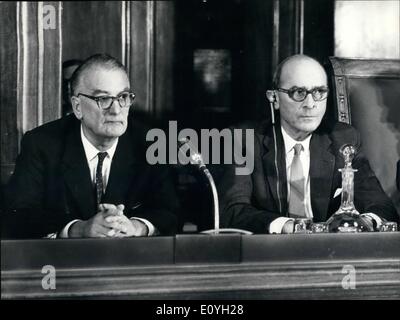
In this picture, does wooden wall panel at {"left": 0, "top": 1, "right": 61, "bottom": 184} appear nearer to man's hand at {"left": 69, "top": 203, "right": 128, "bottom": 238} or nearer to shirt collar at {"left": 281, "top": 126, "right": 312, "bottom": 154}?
shirt collar at {"left": 281, "top": 126, "right": 312, "bottom": 154}

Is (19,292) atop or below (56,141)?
below

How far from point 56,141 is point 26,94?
3.55ft

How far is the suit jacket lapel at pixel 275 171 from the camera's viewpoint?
3012 millimetres

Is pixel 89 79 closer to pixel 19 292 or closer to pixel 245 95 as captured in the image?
pixel 19 292

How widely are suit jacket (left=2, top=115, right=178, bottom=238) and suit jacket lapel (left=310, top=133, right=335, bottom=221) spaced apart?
58 centimetres

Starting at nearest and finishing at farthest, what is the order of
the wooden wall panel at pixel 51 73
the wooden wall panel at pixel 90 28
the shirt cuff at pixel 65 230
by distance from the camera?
the shirt cuff at pixel 65 230, the wooden wall panel at pixel 51 73, the wooden wall panel at pixel 90 28

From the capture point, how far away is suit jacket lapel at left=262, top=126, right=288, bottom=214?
9.88ft

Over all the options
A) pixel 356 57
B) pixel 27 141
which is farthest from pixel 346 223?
pixel 356 57

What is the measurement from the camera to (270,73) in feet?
14.0

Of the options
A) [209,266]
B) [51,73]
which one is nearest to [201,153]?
[51,73]

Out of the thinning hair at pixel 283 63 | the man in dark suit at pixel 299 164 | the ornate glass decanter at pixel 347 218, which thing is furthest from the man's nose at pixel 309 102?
the ornate glass decanter at pixel 347 218

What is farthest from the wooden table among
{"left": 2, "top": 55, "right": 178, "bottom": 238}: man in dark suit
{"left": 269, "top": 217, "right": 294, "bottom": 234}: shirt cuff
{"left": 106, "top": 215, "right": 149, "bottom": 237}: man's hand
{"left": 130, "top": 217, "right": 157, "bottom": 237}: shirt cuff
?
{"left": 2, "top": 55, "right": 178, "bottom": 238}: man in dark suit

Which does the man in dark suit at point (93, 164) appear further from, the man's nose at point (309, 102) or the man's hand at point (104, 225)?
the man's nose at point (309, 102)
